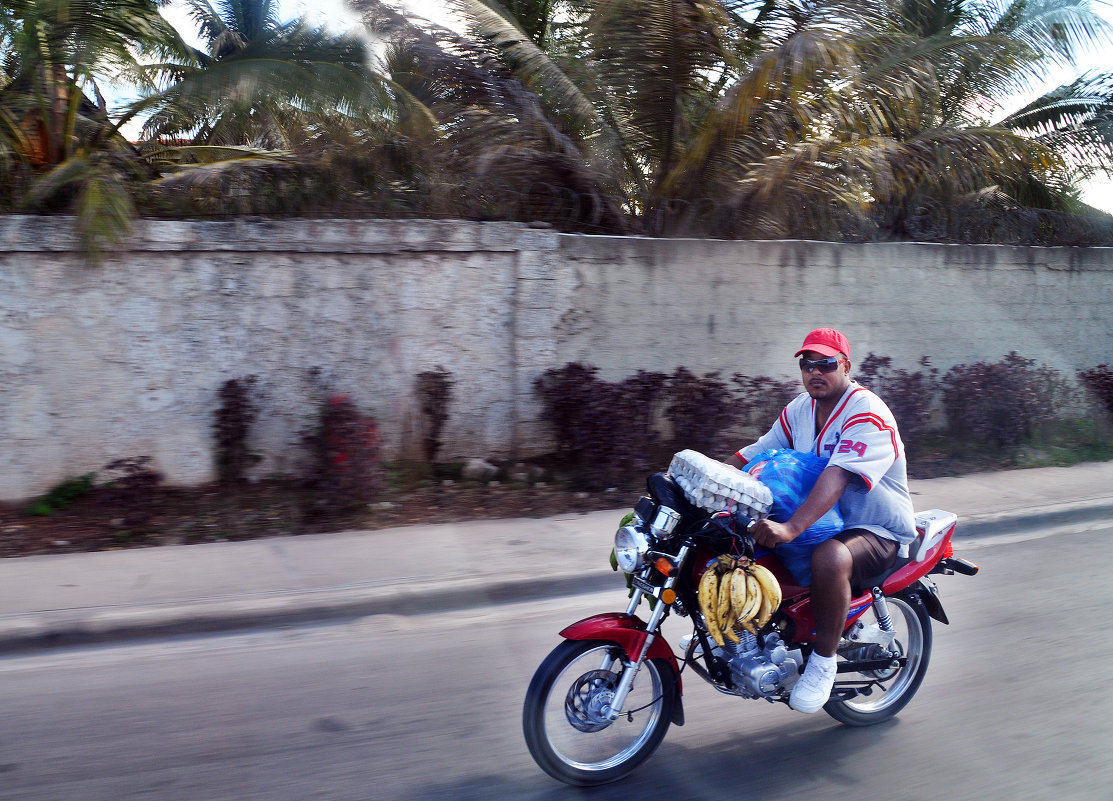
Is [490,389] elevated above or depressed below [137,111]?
below

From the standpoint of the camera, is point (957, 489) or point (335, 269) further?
point (957, 489)

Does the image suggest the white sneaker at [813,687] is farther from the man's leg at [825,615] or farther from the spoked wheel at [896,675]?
the spoked wheel at [896,675]

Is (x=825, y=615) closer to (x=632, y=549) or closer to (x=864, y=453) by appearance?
(x=864, y=453)

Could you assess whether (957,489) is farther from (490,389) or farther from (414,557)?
(414,557)

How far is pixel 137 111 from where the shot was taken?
26.0ft

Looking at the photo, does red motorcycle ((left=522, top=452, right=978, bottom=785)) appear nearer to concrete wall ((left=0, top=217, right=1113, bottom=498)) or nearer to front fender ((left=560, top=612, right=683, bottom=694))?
front fender ((left=560, top=612, right=683, bottom=694))

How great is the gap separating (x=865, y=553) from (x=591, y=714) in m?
1.25

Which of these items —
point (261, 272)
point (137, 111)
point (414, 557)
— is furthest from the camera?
point (137, 111)

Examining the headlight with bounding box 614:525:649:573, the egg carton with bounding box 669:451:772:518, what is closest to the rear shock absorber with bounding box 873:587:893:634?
the egg carton with bounding box 669:451:772:518

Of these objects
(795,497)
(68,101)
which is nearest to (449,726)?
(795,497)

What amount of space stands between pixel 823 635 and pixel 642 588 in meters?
0.77

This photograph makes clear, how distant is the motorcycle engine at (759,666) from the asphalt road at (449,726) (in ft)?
1.25

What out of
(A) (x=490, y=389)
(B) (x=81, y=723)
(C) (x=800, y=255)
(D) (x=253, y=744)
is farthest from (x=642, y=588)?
(C) (x=800, y=255)

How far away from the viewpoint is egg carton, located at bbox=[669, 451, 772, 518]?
3.23m
